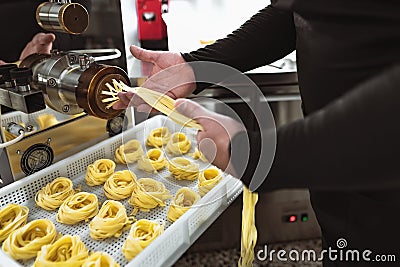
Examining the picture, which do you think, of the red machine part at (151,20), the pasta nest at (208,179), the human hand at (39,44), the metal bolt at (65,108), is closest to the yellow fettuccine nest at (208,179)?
the pasta nest at (208,179)

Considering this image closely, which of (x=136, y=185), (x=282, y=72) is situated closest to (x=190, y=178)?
(x=136, y=185)

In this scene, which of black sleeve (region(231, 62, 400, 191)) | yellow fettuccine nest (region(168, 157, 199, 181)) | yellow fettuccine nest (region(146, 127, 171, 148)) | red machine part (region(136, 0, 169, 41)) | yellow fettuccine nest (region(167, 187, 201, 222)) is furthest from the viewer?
red machine part (region(136, 0, 169, 41))

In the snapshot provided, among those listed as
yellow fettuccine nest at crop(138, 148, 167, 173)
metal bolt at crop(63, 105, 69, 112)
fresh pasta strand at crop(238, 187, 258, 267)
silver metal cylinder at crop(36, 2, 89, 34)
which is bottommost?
fresh pasta strand at crop(238, 187, 258, 267)

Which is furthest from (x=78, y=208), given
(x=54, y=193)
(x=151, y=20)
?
(x=151, y=20)

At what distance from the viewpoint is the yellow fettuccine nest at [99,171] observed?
0.91 metres

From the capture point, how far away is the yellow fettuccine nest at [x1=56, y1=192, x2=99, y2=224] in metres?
0.79

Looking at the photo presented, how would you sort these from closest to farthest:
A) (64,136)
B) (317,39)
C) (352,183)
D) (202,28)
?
(352,183) → (317,39) → (64,136) → (202,28)

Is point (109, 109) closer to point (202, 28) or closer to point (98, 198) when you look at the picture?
point (98, 198)

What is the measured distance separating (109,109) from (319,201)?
1.38 feet

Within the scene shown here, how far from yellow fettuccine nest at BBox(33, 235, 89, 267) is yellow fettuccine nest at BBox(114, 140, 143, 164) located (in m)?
0.24

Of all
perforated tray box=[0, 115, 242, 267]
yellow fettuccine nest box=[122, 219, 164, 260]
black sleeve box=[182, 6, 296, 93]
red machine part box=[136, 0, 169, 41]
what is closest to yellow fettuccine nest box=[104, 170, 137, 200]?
perforated tray box=[0, 115, 242, 267]

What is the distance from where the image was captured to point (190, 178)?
908mm

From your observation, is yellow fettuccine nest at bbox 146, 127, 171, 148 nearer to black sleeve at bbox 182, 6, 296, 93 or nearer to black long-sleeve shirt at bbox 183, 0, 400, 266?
black sleeve at bbox 182, 6, 296, 93

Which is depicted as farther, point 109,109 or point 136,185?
point 136,185
